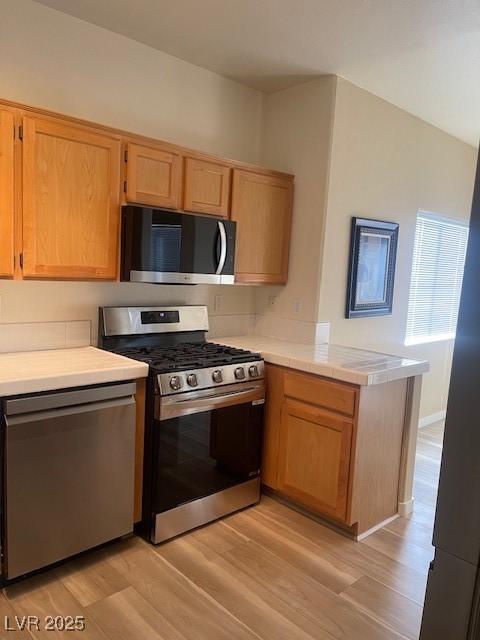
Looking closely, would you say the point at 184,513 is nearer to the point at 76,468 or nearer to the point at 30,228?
the point at 76,468

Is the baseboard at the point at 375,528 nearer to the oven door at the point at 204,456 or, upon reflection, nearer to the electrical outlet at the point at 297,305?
the oven door at the point at 204,456

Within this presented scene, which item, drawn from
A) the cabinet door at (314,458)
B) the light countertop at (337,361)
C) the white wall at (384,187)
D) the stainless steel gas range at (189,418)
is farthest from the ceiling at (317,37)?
the cabinet door at (314,458)

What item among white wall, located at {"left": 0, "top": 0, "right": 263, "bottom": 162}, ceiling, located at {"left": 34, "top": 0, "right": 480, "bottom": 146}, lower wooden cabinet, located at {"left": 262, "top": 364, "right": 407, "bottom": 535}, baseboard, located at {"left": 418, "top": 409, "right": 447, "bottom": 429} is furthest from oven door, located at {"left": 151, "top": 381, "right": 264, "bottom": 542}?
baseboard, located at {"left": 418, "top": 409, "right": 447, "bottom": 429}

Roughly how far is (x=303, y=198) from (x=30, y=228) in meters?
1.86

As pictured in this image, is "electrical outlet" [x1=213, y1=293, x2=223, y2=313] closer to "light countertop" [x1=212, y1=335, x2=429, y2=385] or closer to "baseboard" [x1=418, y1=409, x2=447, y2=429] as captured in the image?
"light countertop" [x1=212, y1=335, x2=429, y2=385]

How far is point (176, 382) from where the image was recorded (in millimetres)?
2416

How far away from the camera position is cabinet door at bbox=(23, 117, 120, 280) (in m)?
2.24

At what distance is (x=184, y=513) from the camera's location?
2.58 meters

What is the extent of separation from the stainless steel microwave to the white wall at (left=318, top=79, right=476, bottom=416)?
795 millimetres

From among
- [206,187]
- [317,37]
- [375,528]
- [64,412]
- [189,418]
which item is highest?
[317,37]

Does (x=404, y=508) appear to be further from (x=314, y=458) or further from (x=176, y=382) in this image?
(x=176, y=382)

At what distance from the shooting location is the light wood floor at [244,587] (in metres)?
1.95

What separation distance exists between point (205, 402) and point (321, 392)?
0.65 meters

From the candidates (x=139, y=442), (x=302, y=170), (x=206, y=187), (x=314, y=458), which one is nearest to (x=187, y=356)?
(x=139, y=442)
